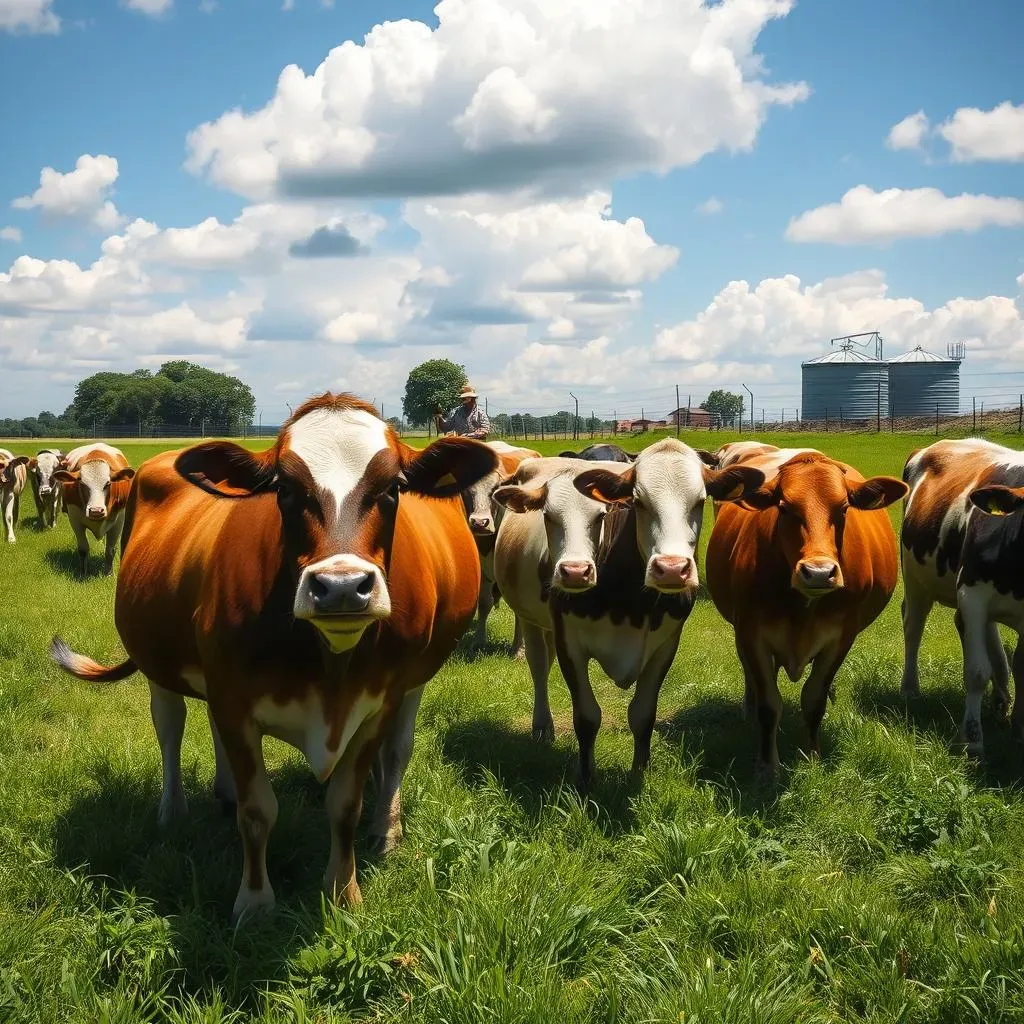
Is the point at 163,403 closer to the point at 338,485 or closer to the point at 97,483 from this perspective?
the point at 97,483

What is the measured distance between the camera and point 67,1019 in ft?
10.3

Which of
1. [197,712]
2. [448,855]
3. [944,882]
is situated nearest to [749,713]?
[944,882]

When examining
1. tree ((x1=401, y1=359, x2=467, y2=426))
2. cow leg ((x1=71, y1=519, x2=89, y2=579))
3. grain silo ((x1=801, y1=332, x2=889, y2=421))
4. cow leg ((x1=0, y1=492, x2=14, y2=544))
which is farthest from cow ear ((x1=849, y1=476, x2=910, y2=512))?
tree ((x1=401, y1=359, x2=467, y2=426))

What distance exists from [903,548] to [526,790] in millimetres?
4481

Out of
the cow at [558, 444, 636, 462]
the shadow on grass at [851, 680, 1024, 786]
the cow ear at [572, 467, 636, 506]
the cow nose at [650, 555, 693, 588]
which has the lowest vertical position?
the shadow on grass at [851, 680, 1024, 786]

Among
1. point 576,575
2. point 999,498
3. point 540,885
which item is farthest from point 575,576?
point 999,498

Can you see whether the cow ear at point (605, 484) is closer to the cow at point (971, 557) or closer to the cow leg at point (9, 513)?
the cow at point (971, 557)

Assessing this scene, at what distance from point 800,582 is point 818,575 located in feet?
0.44

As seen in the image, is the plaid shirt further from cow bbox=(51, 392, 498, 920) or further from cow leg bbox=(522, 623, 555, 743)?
cow bbox=(51, 392, 498, 920)

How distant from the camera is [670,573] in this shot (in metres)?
4.84

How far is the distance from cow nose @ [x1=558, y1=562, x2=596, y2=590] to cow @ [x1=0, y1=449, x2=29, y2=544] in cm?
1393

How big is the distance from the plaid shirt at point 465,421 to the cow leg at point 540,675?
608 cm

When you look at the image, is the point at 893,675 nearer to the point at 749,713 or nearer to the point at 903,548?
the point at 903,548

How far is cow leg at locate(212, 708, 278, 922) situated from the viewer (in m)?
3.83
